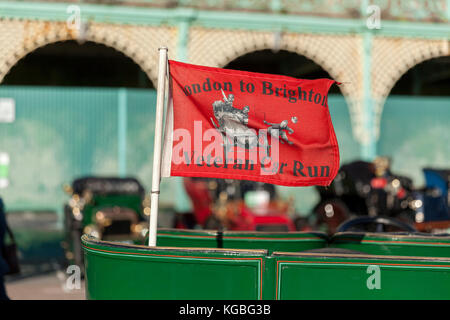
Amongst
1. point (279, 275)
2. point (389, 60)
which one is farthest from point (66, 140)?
point (279, 275)

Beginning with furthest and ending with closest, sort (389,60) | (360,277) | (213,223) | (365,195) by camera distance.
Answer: (389,60) < (365,195) < (213,223) < (360,277)

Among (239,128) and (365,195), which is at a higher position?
(239,128)

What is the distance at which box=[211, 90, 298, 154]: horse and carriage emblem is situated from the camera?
3.76m

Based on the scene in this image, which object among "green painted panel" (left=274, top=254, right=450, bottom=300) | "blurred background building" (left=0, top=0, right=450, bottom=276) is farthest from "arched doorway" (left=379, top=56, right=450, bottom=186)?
"green painted panel" (left=274, top=254, right=450, bottom=300)

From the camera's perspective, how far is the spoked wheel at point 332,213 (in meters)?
10.5

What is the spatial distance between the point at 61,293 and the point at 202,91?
515 cm

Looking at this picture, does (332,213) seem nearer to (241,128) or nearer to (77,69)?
(241,128)

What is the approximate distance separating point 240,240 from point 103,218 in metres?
4.14

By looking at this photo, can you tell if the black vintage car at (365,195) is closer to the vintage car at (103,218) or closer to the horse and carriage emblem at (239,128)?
the vintage car at (103,218)

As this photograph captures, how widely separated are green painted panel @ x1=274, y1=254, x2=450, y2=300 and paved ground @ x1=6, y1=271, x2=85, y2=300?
4598 mm

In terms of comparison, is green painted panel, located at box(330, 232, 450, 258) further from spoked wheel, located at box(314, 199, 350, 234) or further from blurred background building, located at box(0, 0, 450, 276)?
spoked wheel, located at box(314, 199, 350, 234)

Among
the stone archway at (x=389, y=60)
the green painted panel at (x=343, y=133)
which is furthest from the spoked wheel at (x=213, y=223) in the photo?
the green painted panel at (x=343, y=133)

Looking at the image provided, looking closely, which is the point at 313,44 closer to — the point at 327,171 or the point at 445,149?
the point at 445,149

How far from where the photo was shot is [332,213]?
1065 centimetres
